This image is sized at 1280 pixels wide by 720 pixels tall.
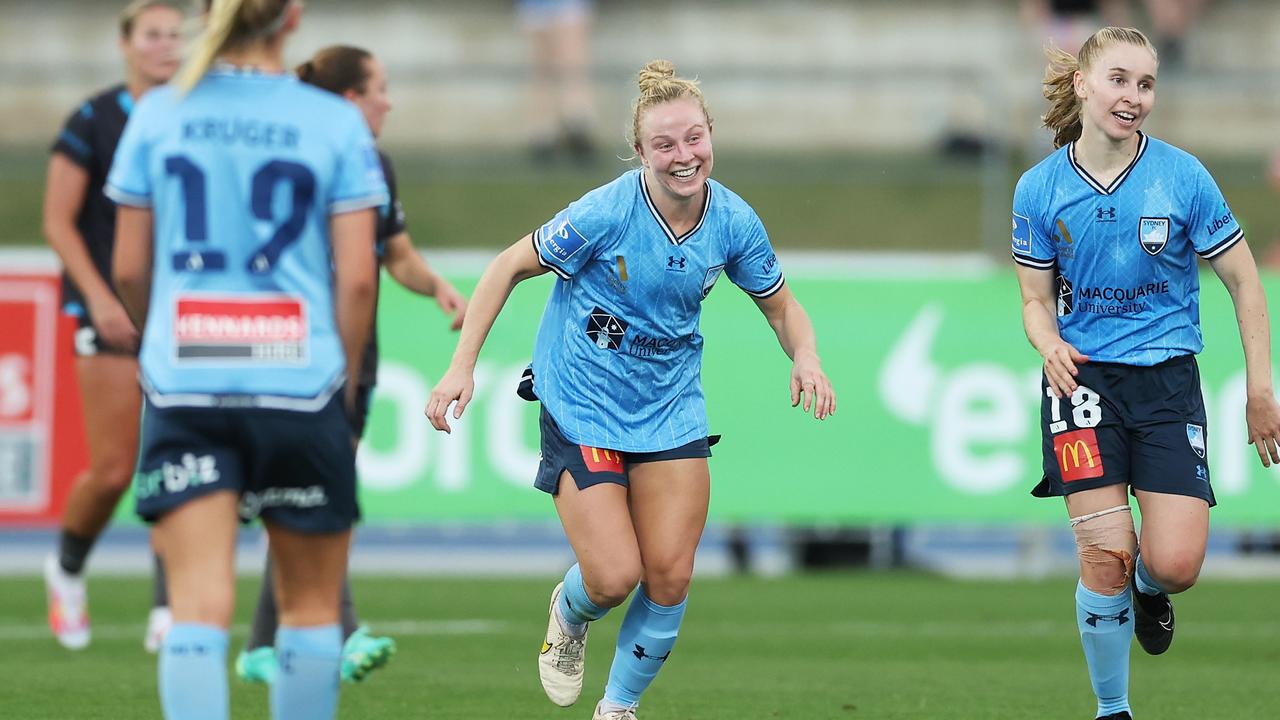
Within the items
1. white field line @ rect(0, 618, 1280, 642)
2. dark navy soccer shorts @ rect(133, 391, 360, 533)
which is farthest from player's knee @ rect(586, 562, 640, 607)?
white field line @ rect(0, 618, 1280, 642)

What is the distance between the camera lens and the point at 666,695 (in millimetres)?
7781

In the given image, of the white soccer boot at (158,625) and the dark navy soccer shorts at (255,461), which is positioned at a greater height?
the dark navy soccer shorts at (255,461)

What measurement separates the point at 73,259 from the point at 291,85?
3.32 meters

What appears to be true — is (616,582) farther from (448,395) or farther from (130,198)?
(130,198)

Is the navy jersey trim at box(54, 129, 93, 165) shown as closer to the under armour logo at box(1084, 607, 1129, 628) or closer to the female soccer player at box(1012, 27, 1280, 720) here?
the female soccer player at box(1012, 27, 1280, 720)

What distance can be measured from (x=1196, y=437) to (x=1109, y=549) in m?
0.47

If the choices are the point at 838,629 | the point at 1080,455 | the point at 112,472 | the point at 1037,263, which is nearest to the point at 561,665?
the point at 1080,455

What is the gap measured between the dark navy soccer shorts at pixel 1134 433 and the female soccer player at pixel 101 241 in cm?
362

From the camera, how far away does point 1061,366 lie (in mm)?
6285

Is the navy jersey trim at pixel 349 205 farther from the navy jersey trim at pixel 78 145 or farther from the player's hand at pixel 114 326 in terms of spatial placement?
the navy jersey trim at pixel 78 145

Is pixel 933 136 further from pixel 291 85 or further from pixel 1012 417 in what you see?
pixel 291 85

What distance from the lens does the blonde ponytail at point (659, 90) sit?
627 centimetres

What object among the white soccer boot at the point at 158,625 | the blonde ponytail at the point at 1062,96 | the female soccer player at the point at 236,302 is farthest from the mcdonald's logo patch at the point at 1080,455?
the white soccer boot at the point at 158,625

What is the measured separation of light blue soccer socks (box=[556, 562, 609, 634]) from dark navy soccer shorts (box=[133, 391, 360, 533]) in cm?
190
